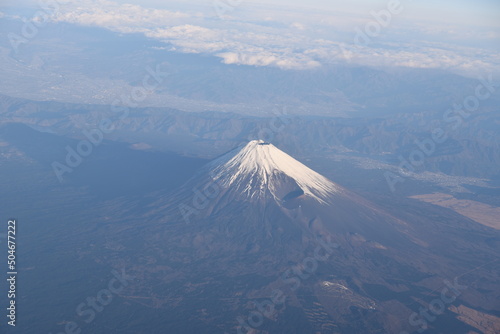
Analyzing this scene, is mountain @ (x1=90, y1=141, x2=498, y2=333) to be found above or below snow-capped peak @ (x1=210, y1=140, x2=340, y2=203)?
below

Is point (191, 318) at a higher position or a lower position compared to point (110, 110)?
lower

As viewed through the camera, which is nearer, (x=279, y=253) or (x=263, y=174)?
(x=279, y=253)

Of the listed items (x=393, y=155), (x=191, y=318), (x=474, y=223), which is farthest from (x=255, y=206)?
(x=393, y=155)

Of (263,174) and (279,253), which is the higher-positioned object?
(263,174)

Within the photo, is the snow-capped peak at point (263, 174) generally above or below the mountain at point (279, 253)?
above

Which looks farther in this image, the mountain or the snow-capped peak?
the snow-capped peak

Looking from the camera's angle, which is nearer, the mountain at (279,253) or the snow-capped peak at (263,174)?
the mountain at (279,253)

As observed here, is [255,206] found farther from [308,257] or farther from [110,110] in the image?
[110,110]

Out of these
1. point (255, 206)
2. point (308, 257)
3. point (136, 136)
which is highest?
point (136, 136)
